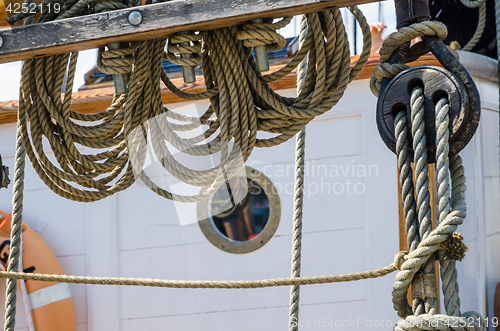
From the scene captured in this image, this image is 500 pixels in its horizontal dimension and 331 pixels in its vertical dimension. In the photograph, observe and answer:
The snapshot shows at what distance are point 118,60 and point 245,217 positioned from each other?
60.5 inches

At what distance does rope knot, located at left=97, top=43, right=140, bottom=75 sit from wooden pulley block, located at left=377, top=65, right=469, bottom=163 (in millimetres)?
577

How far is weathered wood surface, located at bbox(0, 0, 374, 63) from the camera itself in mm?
1010

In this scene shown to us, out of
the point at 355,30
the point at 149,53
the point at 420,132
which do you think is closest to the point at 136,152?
the point at 149,53

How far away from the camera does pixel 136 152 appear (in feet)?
3.96

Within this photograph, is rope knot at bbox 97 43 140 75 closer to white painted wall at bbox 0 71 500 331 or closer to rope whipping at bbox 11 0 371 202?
rope whipping at bbox 11 0 371 202

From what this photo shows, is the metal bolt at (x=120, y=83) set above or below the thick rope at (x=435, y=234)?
above

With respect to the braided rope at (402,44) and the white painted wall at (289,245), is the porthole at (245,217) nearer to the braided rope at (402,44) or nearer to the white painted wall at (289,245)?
the white painted wall at (289,245)

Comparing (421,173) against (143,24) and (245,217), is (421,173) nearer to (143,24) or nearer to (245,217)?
(143,24)

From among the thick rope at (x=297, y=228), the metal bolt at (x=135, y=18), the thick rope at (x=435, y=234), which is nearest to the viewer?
the thick rope at (x=435, y=234)

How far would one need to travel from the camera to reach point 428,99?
89 centimetres

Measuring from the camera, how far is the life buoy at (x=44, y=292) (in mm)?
2512

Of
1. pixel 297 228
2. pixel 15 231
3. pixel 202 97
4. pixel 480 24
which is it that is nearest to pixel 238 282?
pixel 297 228

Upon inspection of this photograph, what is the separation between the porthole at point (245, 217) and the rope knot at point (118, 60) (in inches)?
57.1

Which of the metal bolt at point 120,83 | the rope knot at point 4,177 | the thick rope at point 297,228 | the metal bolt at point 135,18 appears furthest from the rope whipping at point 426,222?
the rope knot at point 4,177
